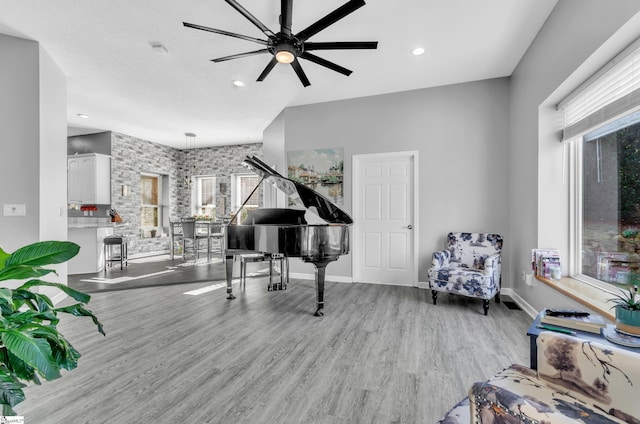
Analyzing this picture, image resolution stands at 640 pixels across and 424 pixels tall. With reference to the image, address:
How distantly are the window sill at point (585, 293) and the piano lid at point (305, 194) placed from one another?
1.98m

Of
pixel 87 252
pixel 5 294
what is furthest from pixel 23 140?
pixel 5 294

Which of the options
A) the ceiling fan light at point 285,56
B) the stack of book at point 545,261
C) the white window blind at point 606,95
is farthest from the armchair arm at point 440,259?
the ceiling fan light at point 285,56

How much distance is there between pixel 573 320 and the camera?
149 centimetres

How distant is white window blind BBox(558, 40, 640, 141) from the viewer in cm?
200

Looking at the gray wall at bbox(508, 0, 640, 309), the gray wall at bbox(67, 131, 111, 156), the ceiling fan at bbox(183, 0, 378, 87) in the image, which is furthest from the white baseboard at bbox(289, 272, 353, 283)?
the gray wall at bbox(67, 131, 111, 156)

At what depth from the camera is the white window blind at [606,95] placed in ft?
6.56

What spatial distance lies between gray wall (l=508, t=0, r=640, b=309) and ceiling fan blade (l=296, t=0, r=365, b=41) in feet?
→ 5.18

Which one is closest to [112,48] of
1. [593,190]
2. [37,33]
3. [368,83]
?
[37,33]

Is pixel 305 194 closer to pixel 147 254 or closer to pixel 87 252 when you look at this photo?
pixel 87 252

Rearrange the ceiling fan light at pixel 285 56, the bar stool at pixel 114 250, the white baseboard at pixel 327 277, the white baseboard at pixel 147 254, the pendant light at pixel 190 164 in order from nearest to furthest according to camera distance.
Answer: the ceiling fan light at pixel 285 56
the white baseboard at pixel 327 277
the bar stool at pixel 114 250
the white baseboard at pixel 147 254
the pendant light at pixel 190 164

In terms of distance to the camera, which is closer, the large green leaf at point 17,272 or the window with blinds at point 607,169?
the large green leaf at point 17,272

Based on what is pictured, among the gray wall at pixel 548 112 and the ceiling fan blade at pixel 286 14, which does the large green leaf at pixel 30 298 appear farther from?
the gray wall at pixel 548 112

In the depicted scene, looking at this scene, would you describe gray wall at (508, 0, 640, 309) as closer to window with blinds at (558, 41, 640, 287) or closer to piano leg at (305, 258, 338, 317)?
window with blinds at (558, 41, 640, 287)

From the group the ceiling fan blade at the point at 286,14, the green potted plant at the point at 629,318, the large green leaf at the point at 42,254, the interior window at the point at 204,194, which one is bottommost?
the green potted plant at the point at 629,318
